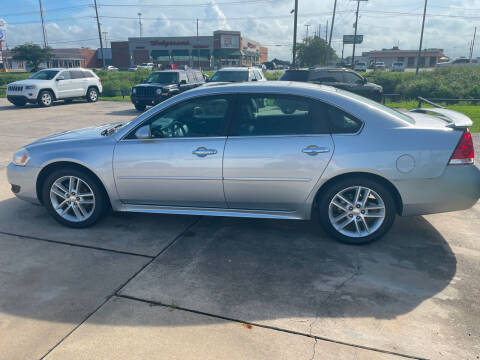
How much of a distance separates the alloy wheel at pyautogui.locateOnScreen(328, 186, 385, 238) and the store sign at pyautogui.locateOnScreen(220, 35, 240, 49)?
84691 millimetres

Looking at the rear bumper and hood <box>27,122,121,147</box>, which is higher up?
hood <box>27,122,121,147</box>

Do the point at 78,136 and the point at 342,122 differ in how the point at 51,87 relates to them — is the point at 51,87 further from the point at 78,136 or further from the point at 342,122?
the point at 342,122

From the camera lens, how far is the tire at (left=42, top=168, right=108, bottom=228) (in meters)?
4.47

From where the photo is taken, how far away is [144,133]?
4.21 meters

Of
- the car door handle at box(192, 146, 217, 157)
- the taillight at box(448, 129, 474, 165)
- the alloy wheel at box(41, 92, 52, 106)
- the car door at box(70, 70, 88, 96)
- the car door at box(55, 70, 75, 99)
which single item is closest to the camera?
the taillight at box(448, 129, 474, 165)

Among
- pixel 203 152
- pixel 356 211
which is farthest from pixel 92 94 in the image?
pixel 356 211

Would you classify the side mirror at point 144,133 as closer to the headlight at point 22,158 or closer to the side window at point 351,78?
the headlight at point 22,158

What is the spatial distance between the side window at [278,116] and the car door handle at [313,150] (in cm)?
17

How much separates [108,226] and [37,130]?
29.1 ft

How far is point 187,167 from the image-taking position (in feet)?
13.6

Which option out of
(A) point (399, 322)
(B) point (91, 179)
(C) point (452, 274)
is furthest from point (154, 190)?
(C) point (452, 274)

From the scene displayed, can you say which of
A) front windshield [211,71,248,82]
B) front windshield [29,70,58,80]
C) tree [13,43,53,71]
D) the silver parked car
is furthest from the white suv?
tree [13,43,53,71]

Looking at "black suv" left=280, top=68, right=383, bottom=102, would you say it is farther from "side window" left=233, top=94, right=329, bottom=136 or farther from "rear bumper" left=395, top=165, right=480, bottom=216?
"rear bumper" left=395, top=165, right=480, bottom=216

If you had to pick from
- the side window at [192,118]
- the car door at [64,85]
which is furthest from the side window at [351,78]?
the car door at [64,85]
